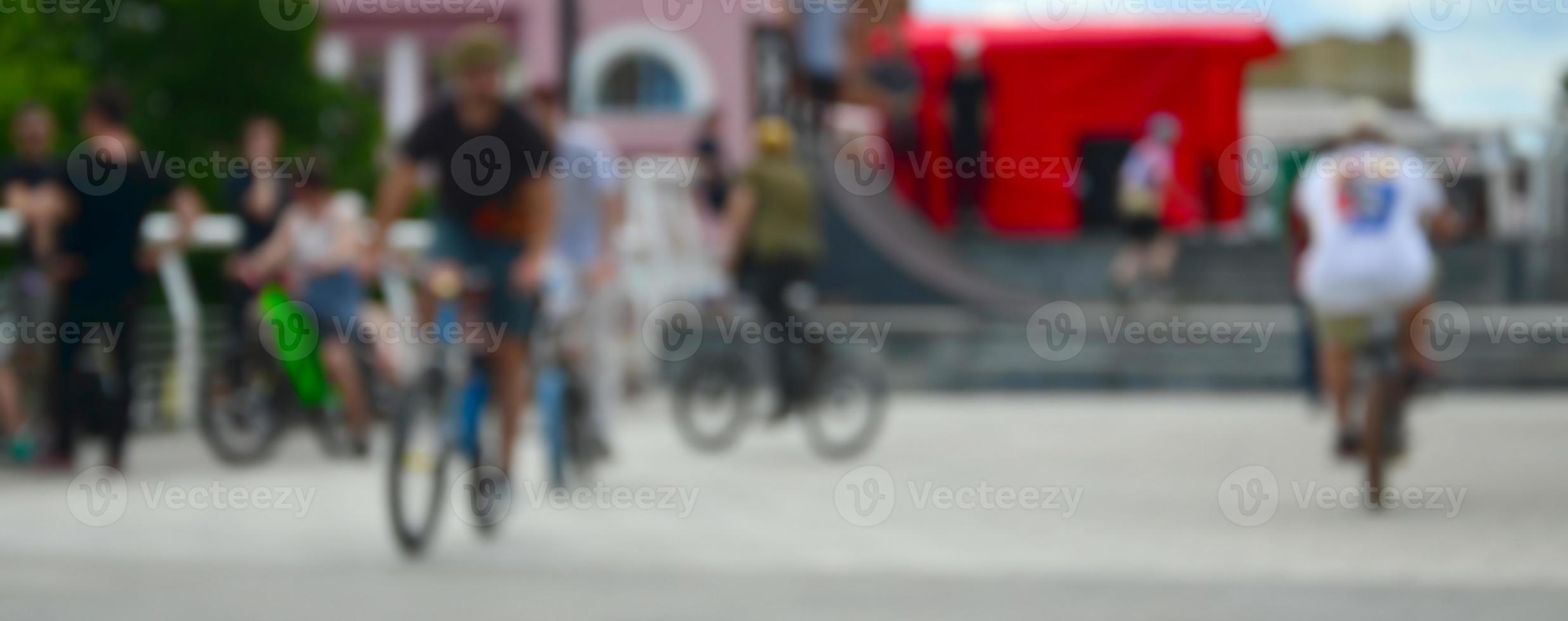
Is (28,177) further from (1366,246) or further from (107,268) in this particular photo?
(1366,246)

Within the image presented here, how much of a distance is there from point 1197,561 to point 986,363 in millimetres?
11907

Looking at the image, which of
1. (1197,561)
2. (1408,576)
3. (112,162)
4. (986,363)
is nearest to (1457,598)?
(1408,576)

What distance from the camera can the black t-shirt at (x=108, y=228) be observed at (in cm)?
1198

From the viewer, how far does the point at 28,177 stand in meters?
12.1

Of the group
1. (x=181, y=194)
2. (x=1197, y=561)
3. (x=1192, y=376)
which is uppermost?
(x=181, y=194)

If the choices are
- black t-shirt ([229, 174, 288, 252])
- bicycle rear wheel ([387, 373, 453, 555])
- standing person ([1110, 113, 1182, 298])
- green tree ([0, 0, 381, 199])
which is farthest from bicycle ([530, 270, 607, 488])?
green tree ([0, 0, 381, 199])

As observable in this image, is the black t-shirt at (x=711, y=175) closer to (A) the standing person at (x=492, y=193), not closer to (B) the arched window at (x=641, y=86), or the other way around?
(A) the standing person at (x=492, y=193)

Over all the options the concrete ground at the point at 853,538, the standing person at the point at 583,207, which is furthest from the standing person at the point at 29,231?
the standing person at the point at 583,207

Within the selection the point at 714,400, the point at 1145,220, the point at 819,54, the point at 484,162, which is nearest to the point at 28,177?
the point at 714,400

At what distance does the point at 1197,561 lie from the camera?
8.79 metres

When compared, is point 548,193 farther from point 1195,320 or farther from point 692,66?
point 692,66

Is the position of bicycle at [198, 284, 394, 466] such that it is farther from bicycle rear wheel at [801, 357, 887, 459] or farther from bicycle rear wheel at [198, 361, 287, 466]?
bicycle rear wheel at [801, 357, 887, 459]

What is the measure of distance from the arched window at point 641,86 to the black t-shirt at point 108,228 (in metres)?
31.7

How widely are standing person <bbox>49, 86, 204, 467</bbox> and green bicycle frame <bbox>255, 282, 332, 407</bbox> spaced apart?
1.12 meters
